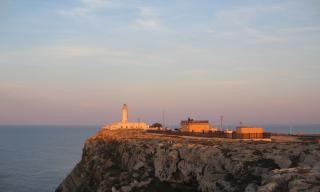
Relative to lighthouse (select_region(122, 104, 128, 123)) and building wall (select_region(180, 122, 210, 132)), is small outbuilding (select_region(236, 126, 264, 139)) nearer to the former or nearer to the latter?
building wall (select_region(180, 122, 210, 132))

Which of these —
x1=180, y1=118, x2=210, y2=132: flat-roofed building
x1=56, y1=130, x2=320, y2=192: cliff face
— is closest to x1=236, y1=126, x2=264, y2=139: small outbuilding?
x1=56, y1=130, x2=320, y2=192: cliff face

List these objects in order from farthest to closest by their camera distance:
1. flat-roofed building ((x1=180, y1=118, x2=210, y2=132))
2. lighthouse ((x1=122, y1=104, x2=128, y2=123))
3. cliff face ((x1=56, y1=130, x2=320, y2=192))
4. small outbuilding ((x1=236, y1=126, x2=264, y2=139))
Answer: lighthouse ((x1=122, y1=104, x2=128, y2=123)) → flat-roofed building ((x1=180, y1=118, x2=210, y2=132)) → small outbuilding ((x1=236, y1=126, x2=264, y2=139)) → cliff face ((x1=56, y1=130, x2=320, y2=192))

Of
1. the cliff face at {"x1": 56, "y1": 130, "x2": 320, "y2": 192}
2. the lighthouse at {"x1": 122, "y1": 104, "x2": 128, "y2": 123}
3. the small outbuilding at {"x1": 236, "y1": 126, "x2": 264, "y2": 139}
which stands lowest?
the cliff face at {"x1": 56, "y1": 130, "x2": 320, "y2": 192}

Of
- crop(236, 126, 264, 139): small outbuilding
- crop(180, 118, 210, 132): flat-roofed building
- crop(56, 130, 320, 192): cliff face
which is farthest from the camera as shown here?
crop(180, 118, 210, 132): flat-roofed building

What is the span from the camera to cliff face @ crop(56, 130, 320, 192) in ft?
87.9

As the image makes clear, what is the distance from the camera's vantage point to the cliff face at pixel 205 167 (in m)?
26.8

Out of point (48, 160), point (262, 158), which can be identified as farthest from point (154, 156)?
point (48, 160)

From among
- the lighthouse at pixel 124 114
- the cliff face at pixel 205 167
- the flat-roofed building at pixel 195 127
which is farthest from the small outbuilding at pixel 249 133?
the lighthouse at pixel 124 114

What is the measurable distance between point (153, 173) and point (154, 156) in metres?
2.54

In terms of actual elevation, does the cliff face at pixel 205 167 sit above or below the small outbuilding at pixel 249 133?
below

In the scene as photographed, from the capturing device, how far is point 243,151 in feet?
128

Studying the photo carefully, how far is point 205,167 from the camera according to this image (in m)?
39.0

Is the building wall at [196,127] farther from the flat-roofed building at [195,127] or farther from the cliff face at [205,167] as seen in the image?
the cliff face at [205,167]

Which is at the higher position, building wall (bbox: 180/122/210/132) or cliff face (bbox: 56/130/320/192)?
building wall (bbox: 180/122/210/132)
